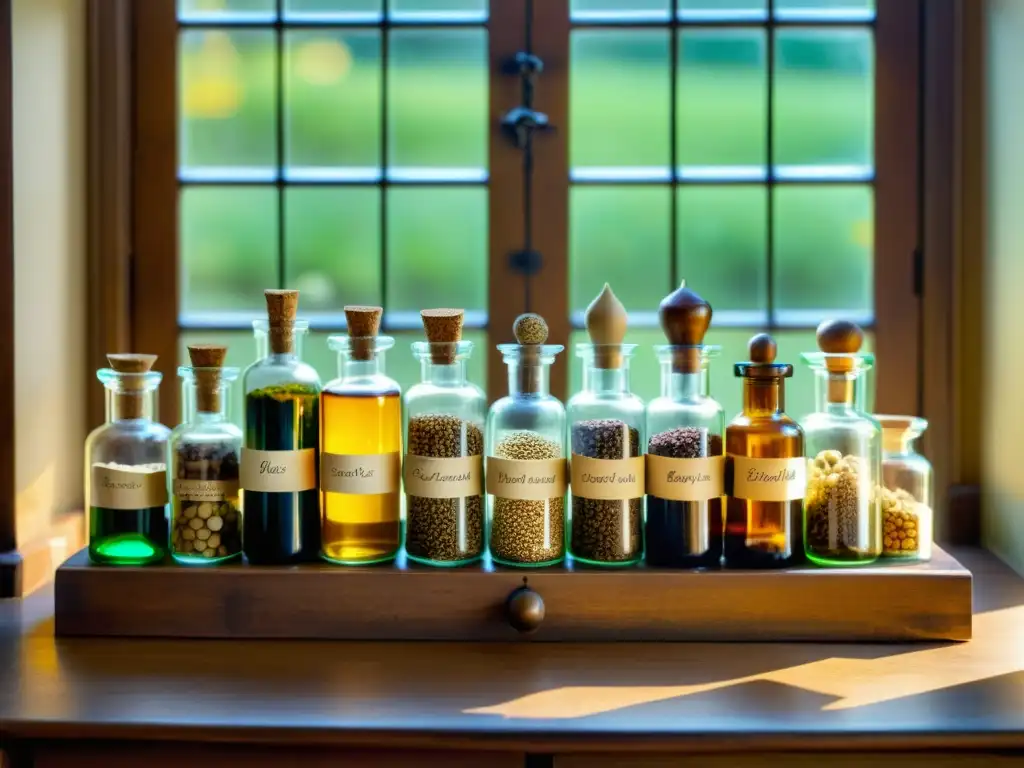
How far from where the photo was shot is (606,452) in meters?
1.10

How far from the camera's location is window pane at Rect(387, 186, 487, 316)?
155 centimetres

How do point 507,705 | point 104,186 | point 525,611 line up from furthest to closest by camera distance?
point 104,186, point 525,611, point 507,705

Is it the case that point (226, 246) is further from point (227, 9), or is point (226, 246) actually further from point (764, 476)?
point (764, 476)

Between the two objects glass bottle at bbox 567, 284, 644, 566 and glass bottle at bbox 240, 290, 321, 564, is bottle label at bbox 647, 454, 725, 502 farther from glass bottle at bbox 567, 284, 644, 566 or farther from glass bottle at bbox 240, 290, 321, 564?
glass bottle at bbox 240, 290, 321, 564

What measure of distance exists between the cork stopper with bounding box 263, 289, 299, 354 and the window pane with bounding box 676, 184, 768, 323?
0.68 meters

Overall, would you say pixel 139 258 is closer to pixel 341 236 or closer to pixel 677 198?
pixel 341 236

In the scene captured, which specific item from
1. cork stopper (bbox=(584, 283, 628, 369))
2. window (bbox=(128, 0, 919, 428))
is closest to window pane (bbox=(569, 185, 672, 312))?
window (bbox=(128, 0, 919, 428))

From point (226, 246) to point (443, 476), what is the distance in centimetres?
69

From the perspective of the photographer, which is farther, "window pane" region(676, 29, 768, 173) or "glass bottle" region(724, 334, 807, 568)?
"window pane" region(676, 29, 768, 173)

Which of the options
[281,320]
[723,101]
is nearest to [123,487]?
[281,320]

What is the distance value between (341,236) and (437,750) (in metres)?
0.91

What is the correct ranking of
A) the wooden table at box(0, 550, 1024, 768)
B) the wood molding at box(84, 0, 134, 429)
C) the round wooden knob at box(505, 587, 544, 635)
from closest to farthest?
1. the wooden table at box(0, 550, 1024, 768)
2. the round wooden knob at box(505, 587, 544, 635)
3. the wood molding at box(84, 0, 134, 429)

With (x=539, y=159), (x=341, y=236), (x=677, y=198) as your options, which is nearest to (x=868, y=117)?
(x=677, y=198)

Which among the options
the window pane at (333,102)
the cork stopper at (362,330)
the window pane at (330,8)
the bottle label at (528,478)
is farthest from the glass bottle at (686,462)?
the window pane at (330,8)
